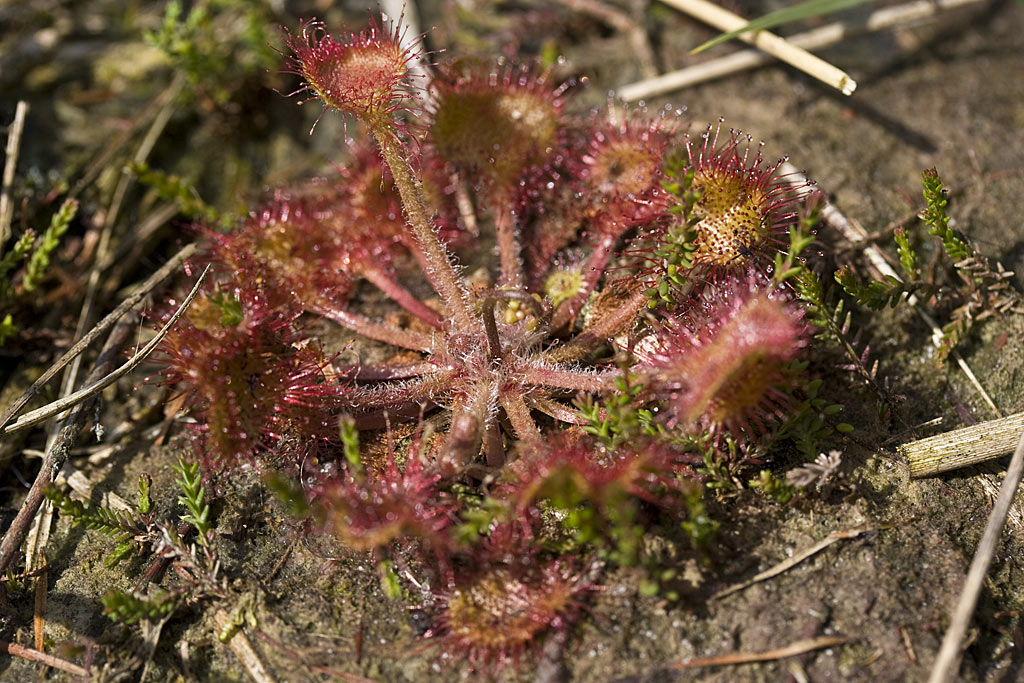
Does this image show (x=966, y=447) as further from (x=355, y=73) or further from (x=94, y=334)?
(x=94, y=334)

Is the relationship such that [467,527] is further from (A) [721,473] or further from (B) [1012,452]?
(B) [1012,452]

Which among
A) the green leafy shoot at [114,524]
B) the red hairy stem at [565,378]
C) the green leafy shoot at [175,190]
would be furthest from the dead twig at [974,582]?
the green leafy shoot at [175,190]

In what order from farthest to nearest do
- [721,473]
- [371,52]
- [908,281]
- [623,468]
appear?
1. [908,281]
2. [371,52]
3. [721,473]
4. [623,468]

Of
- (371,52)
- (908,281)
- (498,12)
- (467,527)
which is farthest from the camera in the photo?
(498,12)

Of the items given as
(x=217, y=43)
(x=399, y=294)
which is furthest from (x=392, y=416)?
(x=217, y=43)

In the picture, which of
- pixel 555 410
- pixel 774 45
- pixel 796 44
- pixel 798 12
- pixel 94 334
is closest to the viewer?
pixel 555 410

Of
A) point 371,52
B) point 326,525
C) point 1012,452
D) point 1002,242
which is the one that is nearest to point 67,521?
point 326,525
